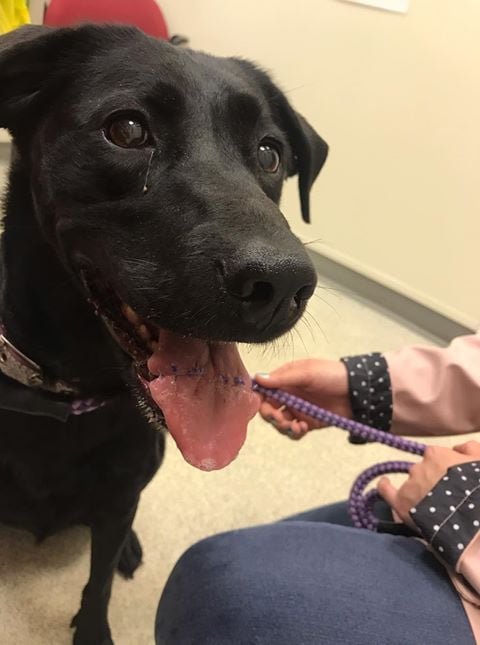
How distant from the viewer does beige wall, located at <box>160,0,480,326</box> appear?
6.33 ft

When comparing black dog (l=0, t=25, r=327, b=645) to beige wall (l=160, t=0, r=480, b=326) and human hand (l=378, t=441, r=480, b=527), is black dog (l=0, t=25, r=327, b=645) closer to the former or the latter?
human hand (l=378, t=441, r=480, b=527)

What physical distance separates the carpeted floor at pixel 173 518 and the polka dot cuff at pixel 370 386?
10cm

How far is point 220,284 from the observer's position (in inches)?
24.6

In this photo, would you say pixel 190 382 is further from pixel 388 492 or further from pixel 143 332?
pixel 388 492

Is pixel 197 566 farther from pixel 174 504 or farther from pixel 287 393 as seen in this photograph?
pixel 174 504

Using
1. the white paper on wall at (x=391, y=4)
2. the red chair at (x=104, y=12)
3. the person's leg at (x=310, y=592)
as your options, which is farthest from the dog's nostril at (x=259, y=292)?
the white paper on wall at (x=391, y=4)

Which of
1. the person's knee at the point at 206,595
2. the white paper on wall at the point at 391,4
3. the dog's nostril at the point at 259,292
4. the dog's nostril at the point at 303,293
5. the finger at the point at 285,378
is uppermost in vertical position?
the dog's nostril at the point at 259,292

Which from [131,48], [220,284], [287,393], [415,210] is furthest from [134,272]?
[415,210]

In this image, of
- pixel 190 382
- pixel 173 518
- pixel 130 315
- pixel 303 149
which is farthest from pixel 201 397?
pixel 173 518

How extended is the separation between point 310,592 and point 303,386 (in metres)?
0.36

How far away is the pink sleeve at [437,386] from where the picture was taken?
99cm

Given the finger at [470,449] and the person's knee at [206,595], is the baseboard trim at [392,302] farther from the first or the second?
the person's knee at [206,595]

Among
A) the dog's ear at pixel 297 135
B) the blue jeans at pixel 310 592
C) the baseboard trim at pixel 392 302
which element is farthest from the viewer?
the baseboard trim at pixel 392 302

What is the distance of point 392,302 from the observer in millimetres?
2320
